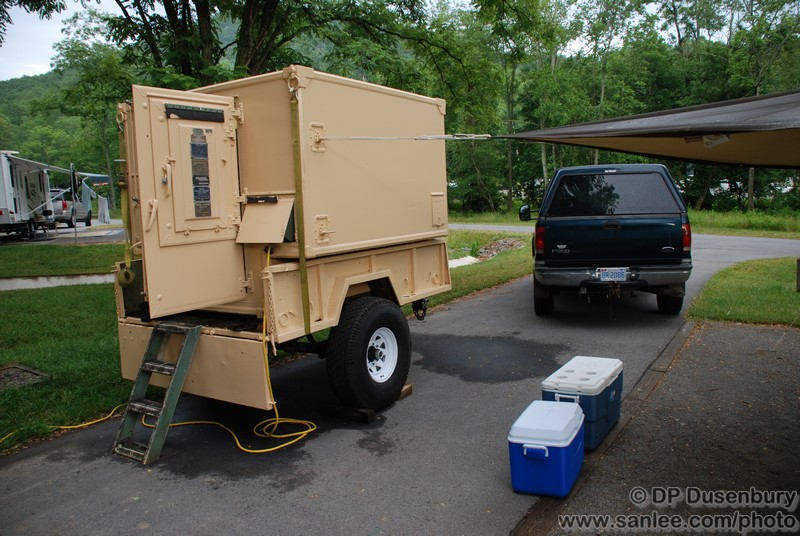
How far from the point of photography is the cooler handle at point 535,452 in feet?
11.9

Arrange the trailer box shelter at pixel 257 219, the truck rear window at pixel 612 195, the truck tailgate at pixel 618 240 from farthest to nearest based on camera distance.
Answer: the truck rear window at pixel 612 195, the truck tailgate at pixel 618 240, the trailer box shelter at pixel 257 219

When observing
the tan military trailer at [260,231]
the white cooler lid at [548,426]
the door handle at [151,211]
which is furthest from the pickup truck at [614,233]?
the door handle at [151,211]

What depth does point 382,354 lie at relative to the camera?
550 cm

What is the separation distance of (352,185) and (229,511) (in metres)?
2.68

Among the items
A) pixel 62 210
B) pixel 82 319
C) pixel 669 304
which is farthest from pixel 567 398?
pixel 62 210

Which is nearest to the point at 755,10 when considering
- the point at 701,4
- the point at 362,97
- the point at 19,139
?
the point at 701,4

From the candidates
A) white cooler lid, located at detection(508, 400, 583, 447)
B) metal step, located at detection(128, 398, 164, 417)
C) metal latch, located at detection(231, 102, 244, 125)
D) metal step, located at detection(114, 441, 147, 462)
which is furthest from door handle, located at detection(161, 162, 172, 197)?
white cooler lid, located at detection(508, 400, 583, 447)

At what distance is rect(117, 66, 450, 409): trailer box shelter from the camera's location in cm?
438

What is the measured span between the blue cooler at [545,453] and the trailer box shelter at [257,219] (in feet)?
5.51

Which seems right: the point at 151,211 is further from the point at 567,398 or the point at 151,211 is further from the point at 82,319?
the point at 82,319

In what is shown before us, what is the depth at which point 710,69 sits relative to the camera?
35.7 metres

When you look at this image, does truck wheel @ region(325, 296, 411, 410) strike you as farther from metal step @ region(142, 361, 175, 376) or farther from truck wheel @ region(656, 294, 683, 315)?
truck wheel @ region(656, 294, 683, 315)

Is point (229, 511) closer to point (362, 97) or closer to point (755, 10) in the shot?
point (362, 97)
